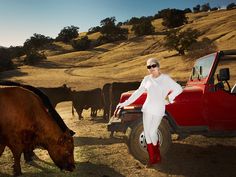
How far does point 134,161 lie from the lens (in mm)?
8945

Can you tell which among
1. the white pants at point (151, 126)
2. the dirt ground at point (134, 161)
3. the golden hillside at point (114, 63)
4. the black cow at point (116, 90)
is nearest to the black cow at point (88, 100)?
the black cow at point (116, 90)

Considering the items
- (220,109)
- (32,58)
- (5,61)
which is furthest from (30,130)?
(32,58)

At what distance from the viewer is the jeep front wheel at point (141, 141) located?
8.59 m

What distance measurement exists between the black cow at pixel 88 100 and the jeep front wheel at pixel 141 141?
454 inches

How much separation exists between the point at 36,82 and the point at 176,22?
54968 mm

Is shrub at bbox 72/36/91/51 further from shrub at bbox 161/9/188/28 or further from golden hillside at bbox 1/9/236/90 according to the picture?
shrub at bbox 161/9/188/28

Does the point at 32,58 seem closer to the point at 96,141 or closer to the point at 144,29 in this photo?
the point at 144,29

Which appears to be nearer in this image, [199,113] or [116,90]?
[199,113]

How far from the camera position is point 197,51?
50125 millimetres

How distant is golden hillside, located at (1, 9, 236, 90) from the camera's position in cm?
4424

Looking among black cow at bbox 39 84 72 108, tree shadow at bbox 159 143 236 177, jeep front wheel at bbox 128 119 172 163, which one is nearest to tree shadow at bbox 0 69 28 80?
black cow at bbox 39 84 72 108

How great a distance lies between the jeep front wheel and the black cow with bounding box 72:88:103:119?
11.5 m

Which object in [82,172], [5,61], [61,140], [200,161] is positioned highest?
[5,61]

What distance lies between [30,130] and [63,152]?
34.4 inches
